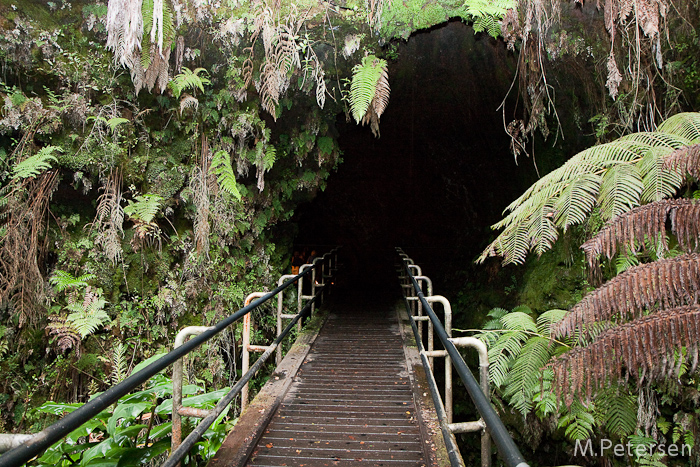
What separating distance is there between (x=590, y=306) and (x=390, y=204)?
12.6 metres

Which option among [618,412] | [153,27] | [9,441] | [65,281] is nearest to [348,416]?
[618,412]

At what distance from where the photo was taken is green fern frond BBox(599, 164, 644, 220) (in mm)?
2186

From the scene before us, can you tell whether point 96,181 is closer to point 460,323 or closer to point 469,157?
point 460,323

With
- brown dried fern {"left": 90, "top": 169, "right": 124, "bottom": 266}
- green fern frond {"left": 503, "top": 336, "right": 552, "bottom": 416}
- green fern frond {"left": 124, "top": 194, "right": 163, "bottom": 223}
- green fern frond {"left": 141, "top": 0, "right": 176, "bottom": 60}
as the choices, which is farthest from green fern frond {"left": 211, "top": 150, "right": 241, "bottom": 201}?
green fern frond {"left": 503, "top": 336, "right": 552, "bottom": 416}

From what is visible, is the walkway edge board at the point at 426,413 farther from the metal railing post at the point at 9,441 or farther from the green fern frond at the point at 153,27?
the green fern frond at the point at 153,27

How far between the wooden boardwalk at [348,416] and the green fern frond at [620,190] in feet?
5.89

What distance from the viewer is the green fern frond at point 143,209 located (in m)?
5.14

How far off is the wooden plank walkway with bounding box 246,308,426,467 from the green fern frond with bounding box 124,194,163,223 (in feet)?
8.73

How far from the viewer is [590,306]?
177 centimetres

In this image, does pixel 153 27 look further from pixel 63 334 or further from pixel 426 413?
pixel 426 413

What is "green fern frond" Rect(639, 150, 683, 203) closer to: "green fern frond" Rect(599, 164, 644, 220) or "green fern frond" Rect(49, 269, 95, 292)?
"green fern frond" Rect(599, 164, 644, 220)

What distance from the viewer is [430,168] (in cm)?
1210

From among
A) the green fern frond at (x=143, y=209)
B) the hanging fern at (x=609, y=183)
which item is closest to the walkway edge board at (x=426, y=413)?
the hanging fern at (x=609, y=183)

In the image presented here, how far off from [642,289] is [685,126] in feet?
5.80
